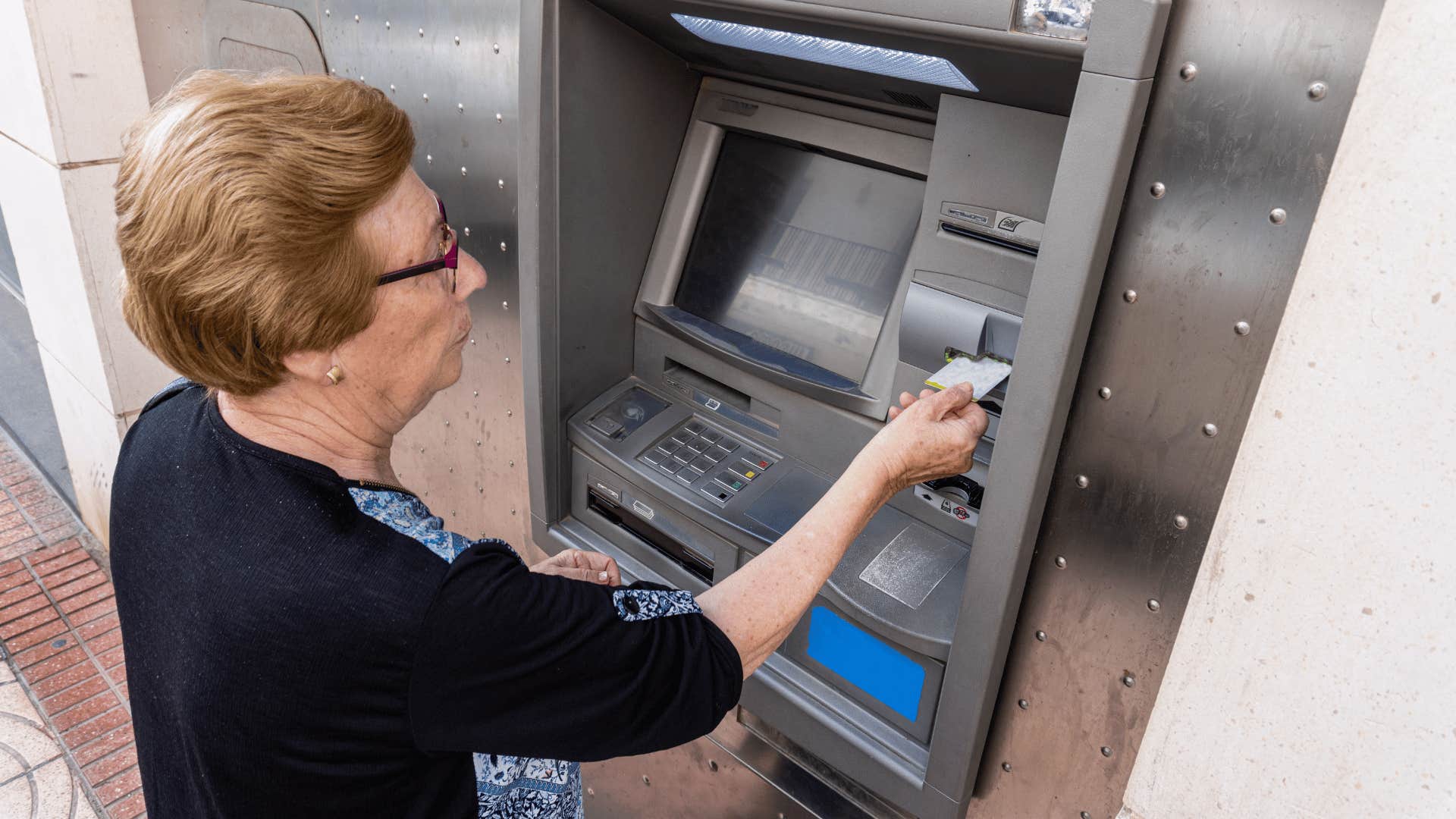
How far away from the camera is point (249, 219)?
109 cm

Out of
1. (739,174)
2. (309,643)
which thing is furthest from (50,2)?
(309,643)

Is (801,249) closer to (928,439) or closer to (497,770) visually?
(928,439)

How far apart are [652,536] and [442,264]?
80 centimetres

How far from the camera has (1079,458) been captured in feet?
4.11

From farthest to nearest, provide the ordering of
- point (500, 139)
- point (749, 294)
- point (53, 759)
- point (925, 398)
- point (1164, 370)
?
point (53, 759), point (500, 139), point (749, 294), point (925, 398), point (1164, 370)

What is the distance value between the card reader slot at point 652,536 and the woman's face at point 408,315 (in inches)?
25.1

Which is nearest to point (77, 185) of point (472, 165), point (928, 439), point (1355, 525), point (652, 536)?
point (472, 165)

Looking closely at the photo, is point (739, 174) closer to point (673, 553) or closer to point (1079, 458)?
point (673, 553)

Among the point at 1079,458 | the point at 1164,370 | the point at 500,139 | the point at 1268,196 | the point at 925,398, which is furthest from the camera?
the point at 500,139

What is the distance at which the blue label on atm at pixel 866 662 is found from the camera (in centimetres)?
154

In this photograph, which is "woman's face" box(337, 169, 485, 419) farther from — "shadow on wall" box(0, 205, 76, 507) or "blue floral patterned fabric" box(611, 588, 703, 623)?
"shadow on wall" box(0, 205, 76, 507)

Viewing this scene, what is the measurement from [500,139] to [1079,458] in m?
1.36

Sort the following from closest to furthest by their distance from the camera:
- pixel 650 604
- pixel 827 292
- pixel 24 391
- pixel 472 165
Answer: pixel 650 604 < pixel 827 292 < pixel 472 165 < pixel 24 391

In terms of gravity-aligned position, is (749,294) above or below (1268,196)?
below
